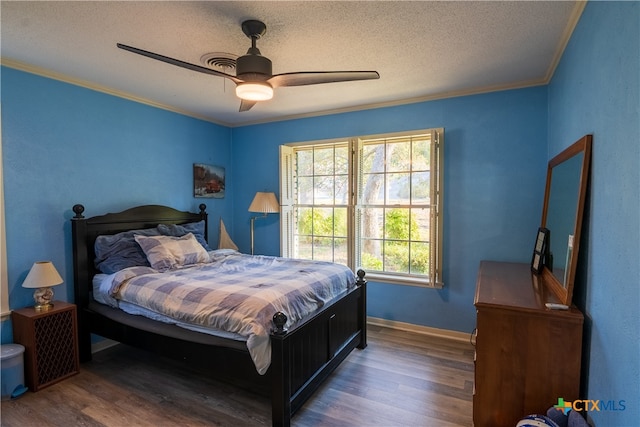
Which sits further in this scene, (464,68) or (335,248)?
(335,248)

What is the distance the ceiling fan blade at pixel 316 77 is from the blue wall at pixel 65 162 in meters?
2.12

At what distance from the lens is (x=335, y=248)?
4023 mm

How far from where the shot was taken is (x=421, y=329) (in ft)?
11.6

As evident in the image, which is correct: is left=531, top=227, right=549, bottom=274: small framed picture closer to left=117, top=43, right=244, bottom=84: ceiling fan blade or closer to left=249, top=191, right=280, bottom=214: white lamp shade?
left=117, top=43, right=244, bottom=84: ceiling fan blade

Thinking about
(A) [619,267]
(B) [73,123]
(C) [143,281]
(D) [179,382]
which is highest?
(B) [73,123]

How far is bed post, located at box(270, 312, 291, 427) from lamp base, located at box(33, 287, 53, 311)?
1.97 m

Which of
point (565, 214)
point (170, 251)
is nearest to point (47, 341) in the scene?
point (170, 251)

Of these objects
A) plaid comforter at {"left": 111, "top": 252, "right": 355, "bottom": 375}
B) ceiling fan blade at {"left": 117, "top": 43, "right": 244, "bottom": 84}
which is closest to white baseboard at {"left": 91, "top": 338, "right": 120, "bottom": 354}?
plaid comforter at {"left": 111, "top": 252, "right": 355, "bottom": 375}

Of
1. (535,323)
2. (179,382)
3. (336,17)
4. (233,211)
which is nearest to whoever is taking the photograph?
(535,323)

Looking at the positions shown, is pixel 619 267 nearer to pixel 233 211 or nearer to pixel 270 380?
pixel 270 380

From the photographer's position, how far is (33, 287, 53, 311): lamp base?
8.40 ft

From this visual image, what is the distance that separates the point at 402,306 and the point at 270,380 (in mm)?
2022

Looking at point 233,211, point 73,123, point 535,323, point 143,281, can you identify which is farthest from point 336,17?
point 233,211

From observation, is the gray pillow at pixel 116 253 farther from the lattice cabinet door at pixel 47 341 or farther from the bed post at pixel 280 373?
the bed post at pixel 280 373
